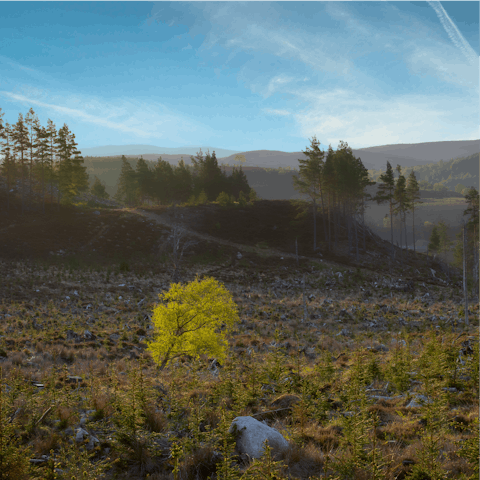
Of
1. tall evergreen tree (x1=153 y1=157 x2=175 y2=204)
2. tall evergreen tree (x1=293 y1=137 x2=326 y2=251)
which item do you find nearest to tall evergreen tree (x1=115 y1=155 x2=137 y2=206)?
tall evergreen tree (x1=153 y1=157 x2=175 y2=204)

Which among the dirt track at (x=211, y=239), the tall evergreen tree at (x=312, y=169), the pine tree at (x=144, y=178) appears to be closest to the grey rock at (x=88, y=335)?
the dirt track at (x=211, y=239)

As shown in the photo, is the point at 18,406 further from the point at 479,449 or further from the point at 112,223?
the point at 112,223

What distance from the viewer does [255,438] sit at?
576cm

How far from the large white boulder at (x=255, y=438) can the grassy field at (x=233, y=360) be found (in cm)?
20

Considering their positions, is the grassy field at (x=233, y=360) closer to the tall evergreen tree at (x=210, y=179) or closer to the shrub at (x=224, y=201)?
the shrub at (x=224, y=201)

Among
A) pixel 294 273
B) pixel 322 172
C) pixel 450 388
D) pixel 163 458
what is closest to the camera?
pixel 163 458

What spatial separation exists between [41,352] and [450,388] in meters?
16.5

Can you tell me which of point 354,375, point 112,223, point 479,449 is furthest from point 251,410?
point 112,223

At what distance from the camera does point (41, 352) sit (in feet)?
44.9

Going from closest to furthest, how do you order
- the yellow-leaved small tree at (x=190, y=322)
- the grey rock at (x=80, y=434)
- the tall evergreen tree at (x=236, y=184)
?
the grey rock at (x=80, y=434)
the yellow-leaved small tree at (x=190, y=322)
the tall evergreen tree at (x=236, y=184)

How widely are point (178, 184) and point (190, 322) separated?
162ft

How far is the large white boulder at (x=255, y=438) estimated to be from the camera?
5.61 metres

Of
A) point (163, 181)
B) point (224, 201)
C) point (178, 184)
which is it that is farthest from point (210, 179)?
point (163, 181)

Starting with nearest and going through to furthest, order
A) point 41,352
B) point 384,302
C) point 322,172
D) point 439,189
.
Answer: point 41,352 → point 384,302 → point 322,172 → point 439,189
